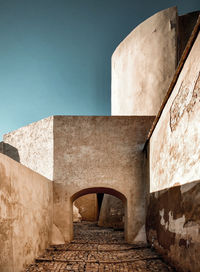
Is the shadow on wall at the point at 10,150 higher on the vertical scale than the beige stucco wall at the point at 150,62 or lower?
lower

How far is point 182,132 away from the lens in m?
3.93

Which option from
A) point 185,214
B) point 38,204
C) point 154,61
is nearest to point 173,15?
point 154,61

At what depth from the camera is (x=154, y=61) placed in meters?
10.0

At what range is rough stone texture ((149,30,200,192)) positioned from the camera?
3.40m

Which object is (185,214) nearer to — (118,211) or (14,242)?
(14,242)

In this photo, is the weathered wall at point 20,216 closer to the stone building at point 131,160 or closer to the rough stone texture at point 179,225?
the stone building at point 131,160

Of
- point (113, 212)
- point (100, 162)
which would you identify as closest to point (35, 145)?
point (100, 162)

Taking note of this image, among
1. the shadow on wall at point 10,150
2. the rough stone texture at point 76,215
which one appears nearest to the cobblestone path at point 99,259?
the shadow on wall at point 10,150

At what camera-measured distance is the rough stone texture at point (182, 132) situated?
340cm

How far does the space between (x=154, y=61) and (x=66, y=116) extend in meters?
5.74

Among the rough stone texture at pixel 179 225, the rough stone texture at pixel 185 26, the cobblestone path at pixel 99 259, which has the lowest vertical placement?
the cobblestone path at pixel 99 259

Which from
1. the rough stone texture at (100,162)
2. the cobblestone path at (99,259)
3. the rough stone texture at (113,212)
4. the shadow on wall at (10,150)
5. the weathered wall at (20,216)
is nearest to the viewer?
the weathered wall at (20,216)

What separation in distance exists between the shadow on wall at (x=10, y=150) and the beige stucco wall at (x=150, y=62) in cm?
629

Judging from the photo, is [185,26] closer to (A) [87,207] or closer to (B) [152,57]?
(B) [152,57]
